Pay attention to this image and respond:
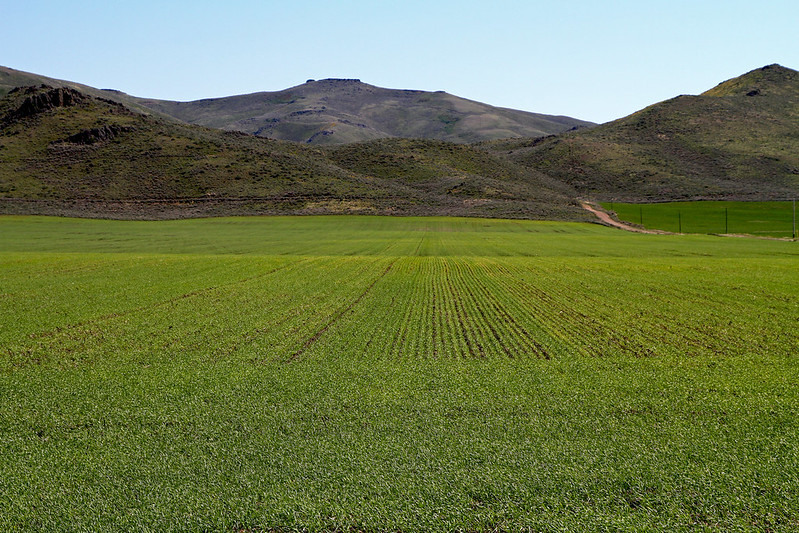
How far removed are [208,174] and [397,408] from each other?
104913 millimetres

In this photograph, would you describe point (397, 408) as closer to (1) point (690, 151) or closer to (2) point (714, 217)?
(2) point (714, 217)

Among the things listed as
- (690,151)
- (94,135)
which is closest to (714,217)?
(690,151)

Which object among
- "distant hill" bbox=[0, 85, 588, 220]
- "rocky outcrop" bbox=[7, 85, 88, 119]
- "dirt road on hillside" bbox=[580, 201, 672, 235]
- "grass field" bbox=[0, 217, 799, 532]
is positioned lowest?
"grass field" bbox=[0, 217, 799, 532]

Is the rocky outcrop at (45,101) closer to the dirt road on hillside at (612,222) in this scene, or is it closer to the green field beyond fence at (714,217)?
the dirt road on hillside at (612,222)

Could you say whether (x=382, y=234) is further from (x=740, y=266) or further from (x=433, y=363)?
(x=433, y=363)

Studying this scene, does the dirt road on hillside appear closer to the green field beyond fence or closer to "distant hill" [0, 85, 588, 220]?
the green field beyond fence

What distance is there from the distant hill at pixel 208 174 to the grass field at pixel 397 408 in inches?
2757

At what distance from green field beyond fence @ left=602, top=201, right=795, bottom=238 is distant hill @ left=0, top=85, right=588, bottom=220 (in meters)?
Result: 11.9

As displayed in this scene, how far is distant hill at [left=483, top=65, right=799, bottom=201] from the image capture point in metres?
130

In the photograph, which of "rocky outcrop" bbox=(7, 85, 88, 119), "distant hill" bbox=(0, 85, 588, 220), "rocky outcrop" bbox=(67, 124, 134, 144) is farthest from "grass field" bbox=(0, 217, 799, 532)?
"rocky outcrop" bbox=(7, 85, 88, 119)

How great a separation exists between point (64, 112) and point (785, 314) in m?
152

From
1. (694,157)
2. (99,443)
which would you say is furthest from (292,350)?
(694,157)

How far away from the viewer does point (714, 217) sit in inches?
3497

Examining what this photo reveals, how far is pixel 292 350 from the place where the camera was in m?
14.2
